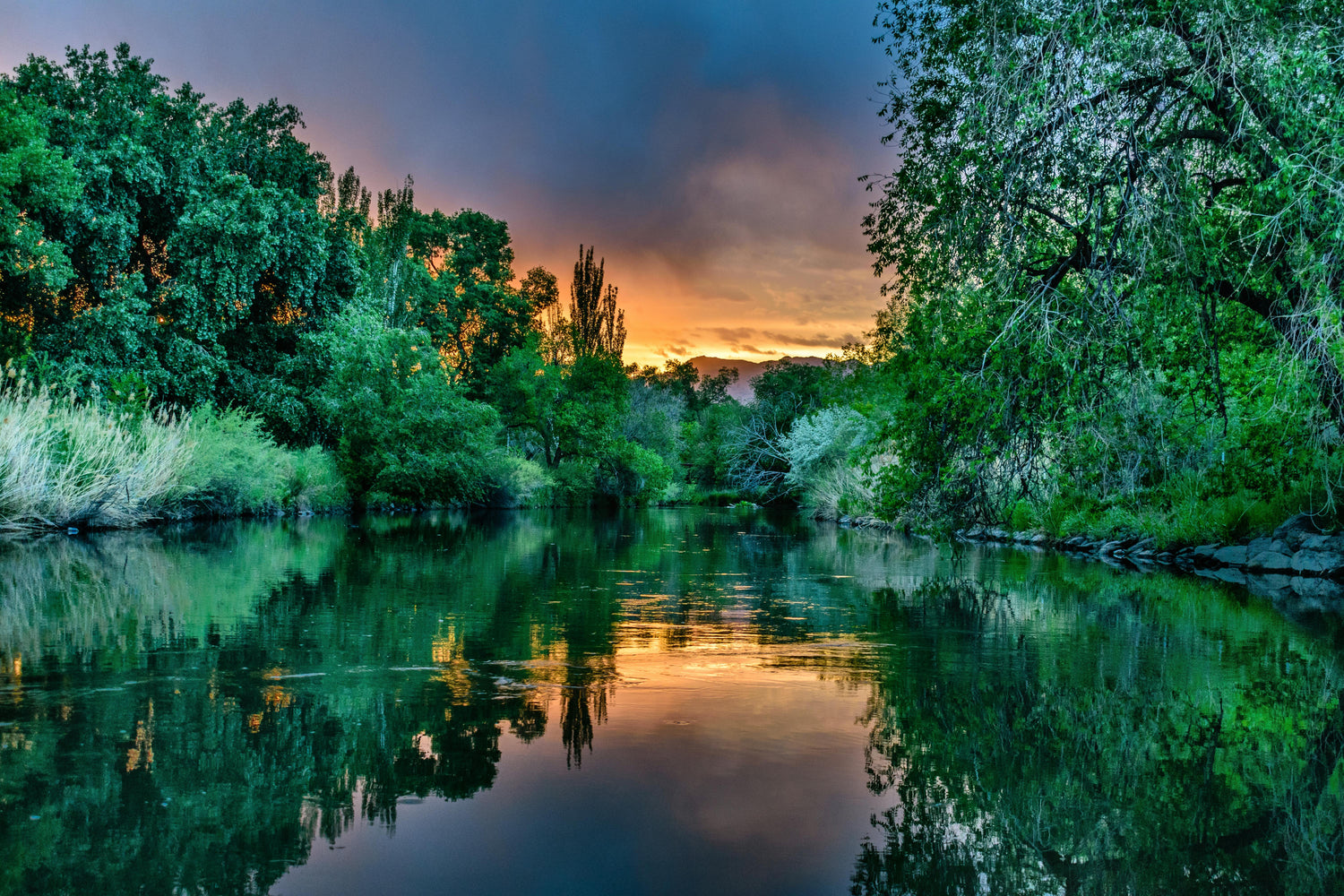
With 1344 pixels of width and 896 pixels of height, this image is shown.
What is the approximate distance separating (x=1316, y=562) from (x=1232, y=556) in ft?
5.92

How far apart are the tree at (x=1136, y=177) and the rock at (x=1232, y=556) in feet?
17.6

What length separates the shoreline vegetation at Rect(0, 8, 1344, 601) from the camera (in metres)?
10.6

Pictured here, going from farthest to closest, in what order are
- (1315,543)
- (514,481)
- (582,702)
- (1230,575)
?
(514,481) < (1230,575) < (1315,543) < (582,702)

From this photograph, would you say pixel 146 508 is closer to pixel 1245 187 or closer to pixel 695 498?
pixel 1245 187

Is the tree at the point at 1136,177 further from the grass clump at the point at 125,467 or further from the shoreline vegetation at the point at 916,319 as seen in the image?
the grass clump at the point at 125,467

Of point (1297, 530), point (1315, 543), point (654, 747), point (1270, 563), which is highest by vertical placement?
point (1297, 530)

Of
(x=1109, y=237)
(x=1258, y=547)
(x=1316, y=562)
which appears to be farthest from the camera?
(x=1258, y=547)

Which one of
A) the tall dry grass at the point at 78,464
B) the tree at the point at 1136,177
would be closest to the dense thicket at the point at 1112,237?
the tree at the point at 1136,177

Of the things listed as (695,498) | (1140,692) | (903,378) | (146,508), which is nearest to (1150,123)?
(903,378)

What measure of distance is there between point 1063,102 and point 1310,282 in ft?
10.0

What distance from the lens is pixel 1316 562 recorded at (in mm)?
15680

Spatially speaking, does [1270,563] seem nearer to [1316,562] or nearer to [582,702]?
[1316,562]

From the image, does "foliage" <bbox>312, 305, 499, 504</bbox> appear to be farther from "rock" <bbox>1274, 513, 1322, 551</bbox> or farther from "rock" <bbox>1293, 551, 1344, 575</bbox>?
"rock" <bbox>1293, 551, 1344, 575</bbox>

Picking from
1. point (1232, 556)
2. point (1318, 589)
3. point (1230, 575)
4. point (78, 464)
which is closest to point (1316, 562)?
point (1230, 575)
